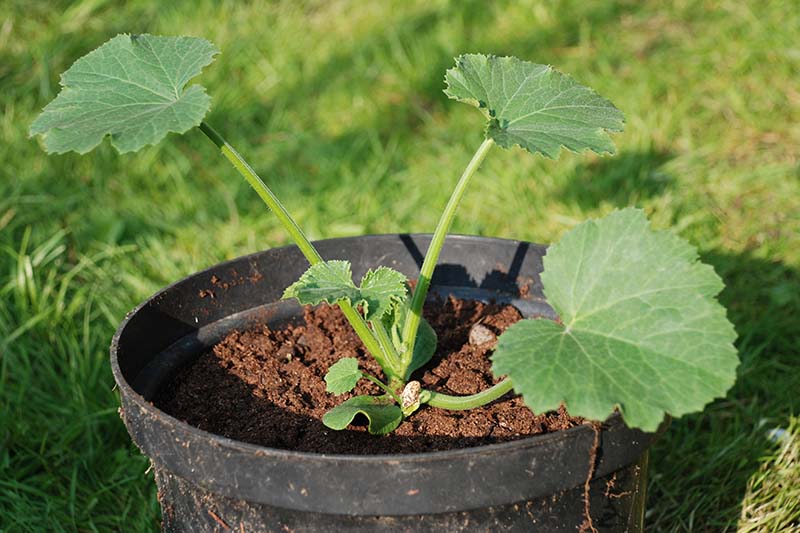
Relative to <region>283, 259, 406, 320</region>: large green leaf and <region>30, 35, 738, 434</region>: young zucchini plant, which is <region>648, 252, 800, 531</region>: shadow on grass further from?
<region>283, 259, 406, 320</region>: large green leaf

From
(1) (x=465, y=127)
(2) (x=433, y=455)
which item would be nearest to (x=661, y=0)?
(1) (x=465, y=127)

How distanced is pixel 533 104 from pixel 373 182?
1.89m

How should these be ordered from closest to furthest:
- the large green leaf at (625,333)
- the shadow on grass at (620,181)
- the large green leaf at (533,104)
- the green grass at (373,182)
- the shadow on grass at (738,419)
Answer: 1. the large green leaf at (625,333)
2. the large green leaf at (533,104)
3. the shadow on grass at (738,419)
4. the green grass at (373,182)
5. the shadow on grass at (620,181)

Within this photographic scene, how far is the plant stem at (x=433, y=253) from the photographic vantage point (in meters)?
1.49

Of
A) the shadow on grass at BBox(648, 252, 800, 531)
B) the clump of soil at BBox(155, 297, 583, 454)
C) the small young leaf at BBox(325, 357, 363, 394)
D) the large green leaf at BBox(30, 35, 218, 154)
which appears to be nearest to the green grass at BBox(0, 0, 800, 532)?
the shadow on grass at BBox(648, 252, 800, 531)

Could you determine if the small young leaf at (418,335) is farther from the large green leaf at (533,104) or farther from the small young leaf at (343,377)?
the large green leaf at (533,104)

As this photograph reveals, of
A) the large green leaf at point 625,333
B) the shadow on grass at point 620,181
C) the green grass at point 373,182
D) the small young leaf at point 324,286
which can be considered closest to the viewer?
the large green leaf at point 625,333

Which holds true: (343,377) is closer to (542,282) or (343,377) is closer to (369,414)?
(369,414)

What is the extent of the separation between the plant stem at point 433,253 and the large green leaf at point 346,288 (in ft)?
0.38

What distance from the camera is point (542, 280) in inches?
54.2

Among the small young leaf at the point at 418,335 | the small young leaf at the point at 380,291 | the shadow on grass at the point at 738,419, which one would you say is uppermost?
the small young leaf at the point at 380,291

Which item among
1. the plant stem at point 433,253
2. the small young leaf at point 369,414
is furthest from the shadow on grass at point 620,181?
the small young leaf at point 369,414

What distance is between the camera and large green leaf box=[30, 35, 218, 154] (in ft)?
4.38

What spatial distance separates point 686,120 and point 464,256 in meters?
2.02
